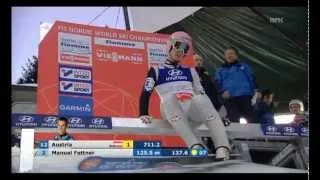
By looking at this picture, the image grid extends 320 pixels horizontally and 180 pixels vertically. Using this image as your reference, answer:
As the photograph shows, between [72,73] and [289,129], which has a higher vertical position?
[72,73]

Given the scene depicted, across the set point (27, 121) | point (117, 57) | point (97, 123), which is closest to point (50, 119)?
point (27, 121)

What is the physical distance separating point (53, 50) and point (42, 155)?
0.59 m

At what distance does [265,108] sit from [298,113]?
193 millimetres

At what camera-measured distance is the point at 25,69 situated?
3.16m

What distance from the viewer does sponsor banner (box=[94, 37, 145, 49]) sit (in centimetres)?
322

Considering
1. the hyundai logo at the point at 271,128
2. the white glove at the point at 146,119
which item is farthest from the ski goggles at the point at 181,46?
the hyundai logo at the point at 271,128

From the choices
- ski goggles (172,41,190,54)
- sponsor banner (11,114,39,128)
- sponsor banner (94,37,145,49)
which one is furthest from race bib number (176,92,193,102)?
sponsor banner (11,114,39,128)

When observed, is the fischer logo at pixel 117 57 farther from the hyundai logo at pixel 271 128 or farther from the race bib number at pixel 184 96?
the hyundai logo at pixel 271 128

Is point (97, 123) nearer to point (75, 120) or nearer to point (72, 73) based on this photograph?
point (75, 120)

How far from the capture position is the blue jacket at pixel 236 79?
10.7 ft

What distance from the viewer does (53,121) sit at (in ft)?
10.3
